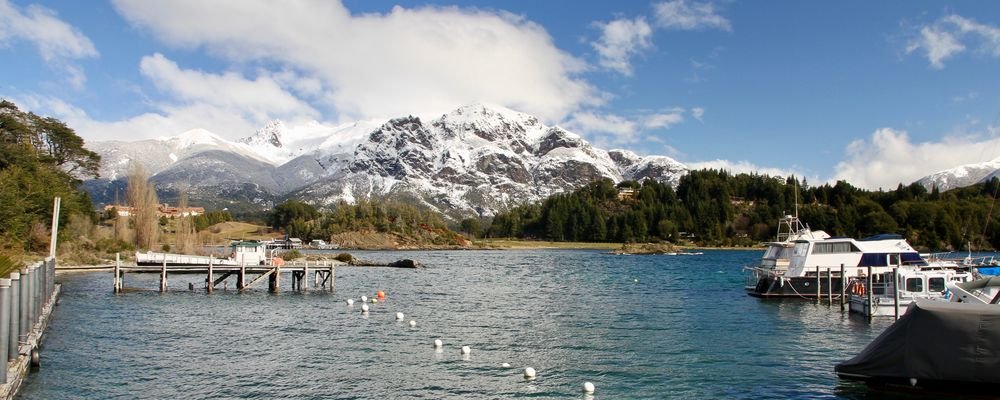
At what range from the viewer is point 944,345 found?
24.0m

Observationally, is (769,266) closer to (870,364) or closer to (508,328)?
(508,328)

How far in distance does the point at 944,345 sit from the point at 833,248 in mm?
40637

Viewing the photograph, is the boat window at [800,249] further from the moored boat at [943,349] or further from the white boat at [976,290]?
the moored boat at [943,349]

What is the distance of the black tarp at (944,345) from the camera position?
2325cm

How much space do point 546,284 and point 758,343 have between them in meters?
46.9

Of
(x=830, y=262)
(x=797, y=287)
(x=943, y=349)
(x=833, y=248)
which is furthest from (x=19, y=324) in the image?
(x=833, y=248)

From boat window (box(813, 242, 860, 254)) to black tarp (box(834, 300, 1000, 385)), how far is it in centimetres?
3871

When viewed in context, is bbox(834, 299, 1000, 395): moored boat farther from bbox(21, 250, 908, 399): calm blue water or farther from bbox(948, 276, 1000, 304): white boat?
bbox(948, 276, 1000, 304): white boat

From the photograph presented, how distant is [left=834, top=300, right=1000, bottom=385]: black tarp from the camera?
2325cm

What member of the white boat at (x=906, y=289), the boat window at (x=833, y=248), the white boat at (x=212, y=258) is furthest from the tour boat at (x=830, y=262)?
the white boat at (x=212, y=258)

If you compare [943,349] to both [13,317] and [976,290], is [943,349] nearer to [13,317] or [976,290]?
[976,290]

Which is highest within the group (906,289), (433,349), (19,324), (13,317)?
(13,317)

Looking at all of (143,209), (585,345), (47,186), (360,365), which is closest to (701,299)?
(585,345)

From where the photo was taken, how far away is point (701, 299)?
213 ft
